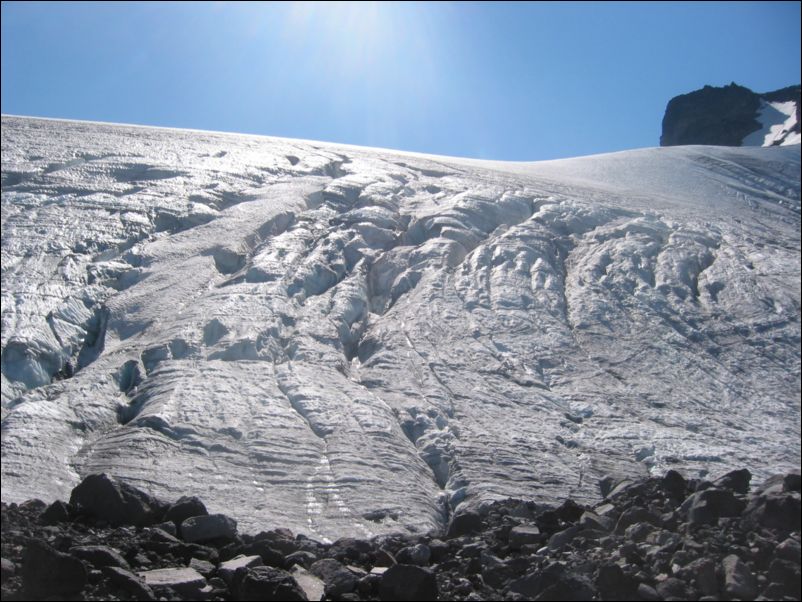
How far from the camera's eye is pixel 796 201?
23797 millimetres

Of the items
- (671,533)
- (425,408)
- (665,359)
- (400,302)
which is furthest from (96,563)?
(665,359)

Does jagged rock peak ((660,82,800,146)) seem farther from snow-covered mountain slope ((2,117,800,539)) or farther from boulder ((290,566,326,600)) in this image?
boulder ((290,566,326,600))

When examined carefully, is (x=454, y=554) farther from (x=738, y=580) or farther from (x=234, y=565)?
(x=738, y=580)

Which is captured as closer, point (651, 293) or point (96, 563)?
point (96, 563)

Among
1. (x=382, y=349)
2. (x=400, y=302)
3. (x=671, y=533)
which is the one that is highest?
(x=400, y=302)

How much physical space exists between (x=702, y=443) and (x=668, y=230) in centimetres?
883

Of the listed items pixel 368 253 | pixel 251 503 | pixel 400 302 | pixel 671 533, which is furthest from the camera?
pixel 368 253

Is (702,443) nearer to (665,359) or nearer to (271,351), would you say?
(665,359)

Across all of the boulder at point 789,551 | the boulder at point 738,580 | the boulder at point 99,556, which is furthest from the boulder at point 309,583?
the boulder at point 789,551

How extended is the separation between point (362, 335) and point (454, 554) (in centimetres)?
649

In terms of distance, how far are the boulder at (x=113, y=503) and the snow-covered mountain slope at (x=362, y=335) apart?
3.14 feet

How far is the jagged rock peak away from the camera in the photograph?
5862 cm

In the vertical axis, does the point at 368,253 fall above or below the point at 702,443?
above

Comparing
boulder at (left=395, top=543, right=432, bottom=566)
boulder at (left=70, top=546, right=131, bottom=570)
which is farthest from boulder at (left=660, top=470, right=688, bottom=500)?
boulder at (left=70, top=546, right=131, bottom=570)
